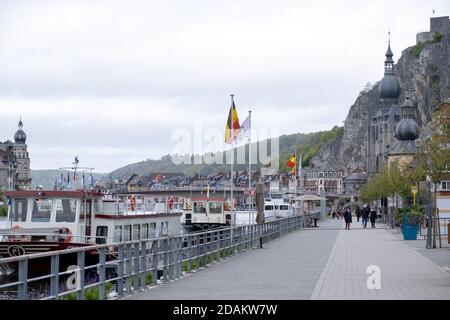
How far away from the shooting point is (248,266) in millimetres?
25547

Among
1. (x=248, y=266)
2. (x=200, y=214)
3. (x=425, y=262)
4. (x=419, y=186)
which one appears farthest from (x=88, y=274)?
(x=200, y=214)

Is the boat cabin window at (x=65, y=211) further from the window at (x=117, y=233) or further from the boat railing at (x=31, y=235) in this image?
the window at (x=117, y=233)

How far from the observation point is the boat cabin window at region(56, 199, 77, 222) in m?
32.7

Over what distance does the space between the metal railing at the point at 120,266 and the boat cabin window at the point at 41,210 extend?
579 cm

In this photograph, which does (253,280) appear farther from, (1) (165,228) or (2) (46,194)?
(1) (165,228)

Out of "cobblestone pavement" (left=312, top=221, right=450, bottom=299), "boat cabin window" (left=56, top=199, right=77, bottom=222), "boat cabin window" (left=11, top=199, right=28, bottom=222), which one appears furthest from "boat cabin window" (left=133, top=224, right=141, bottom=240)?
"cobblestone pavement" (left=312, top=221, right=450, bottom=299)

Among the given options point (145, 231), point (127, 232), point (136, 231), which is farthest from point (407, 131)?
point (127, 232)

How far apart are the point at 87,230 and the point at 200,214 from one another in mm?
41039

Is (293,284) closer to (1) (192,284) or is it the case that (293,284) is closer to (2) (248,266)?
(1) (192,284)

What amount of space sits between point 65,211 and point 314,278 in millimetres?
13971

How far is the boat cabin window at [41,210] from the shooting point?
3265cm

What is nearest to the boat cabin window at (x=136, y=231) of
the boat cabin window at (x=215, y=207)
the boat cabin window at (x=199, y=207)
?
the boat cabin window at (x=215, y=207)

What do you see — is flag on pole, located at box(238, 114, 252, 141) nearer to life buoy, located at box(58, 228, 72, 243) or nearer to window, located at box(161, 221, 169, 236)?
window, located at box(161, 221, 169, 236)

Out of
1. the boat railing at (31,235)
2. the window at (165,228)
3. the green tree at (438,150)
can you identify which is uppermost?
the green tree at (438,150)
